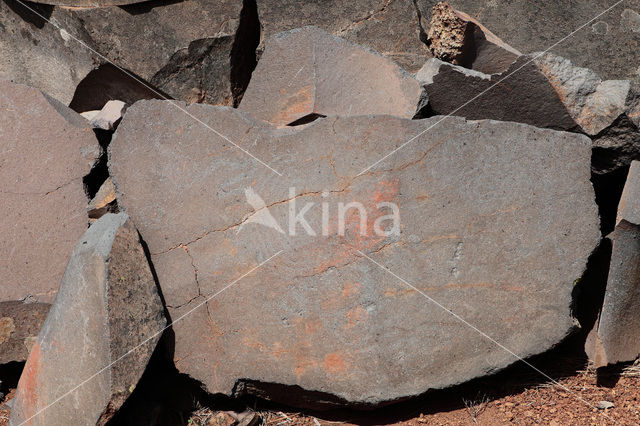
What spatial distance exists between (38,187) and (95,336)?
2.98ft

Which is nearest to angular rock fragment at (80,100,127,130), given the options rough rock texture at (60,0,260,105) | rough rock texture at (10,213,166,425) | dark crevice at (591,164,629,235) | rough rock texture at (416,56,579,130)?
rough rock texture at (60,0,260,105)

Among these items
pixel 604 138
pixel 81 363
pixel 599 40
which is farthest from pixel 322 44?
pixel 81 363

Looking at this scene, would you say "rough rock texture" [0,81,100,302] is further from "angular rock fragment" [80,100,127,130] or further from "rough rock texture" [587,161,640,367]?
"rough rock texture" [587,161,640,367]

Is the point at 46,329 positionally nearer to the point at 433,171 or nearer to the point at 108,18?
the point at 433,171

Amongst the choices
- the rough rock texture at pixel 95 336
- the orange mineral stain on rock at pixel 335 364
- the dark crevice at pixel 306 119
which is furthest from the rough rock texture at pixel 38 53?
the orange mineral stain on rock at pixel 335 364

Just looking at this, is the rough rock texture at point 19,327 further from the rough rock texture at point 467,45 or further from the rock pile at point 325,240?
the rough rock texture at point 467,45

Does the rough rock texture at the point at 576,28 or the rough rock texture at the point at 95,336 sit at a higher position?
the rough rock texture at the point at 576,28

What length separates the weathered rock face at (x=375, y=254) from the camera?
2232 mm

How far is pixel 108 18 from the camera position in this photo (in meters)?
3.42

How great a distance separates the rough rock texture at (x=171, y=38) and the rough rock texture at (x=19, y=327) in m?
1.41

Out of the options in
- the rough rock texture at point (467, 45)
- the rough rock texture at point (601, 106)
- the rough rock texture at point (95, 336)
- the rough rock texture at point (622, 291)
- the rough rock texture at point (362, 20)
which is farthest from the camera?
the rough rock texture at point (362, 20)

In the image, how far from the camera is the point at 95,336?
210cm

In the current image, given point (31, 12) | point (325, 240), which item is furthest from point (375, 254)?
point (31, 12)

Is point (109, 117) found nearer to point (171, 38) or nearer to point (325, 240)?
point (171, 38)
